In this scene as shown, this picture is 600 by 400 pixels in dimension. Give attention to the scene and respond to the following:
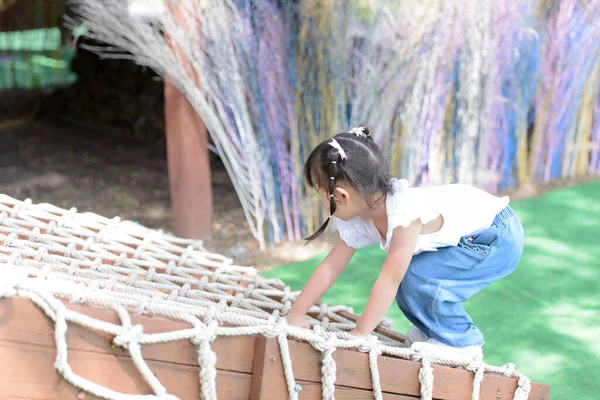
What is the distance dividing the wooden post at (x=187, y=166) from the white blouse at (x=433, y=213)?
194 centimetres

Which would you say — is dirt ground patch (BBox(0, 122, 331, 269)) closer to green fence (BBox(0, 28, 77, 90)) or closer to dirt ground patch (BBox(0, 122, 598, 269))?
dirt ground patch (BBox(0, 122, 598, 269))

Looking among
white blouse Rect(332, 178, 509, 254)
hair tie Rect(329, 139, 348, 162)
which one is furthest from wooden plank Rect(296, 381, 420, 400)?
hair tie Rect(329, 139, 348, 162)

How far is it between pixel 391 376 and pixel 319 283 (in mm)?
338

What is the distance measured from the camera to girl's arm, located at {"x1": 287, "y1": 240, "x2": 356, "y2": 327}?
1.86 meters

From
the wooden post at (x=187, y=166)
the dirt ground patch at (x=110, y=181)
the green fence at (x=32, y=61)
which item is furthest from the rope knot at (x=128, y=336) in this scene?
the green fence at (x=32, y=61)

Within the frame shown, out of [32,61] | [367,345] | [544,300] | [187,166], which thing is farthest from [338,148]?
[32,61]

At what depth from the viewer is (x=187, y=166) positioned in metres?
3.80

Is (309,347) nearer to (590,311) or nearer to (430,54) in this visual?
(590,311)

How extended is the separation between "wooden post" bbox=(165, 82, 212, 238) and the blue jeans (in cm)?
204

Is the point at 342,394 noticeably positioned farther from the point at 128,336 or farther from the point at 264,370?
the point at 128,336

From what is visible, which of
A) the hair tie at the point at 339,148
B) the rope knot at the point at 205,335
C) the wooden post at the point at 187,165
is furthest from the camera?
the wooden post at the point at 187,165

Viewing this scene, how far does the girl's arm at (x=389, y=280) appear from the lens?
1.75 metres

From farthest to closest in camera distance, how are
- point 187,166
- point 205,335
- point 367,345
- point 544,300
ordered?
point 187,166
point 544,300
point 367,345
point 205,335

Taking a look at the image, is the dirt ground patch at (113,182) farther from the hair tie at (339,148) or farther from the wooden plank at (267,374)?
the wooden plank at (267,374)
